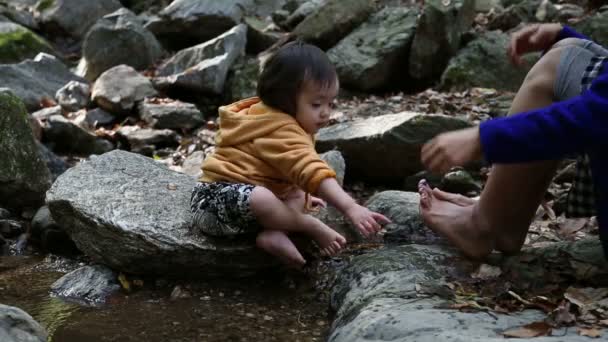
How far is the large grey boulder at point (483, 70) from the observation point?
6555 millimetres

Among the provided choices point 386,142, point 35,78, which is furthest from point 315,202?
point 35,78

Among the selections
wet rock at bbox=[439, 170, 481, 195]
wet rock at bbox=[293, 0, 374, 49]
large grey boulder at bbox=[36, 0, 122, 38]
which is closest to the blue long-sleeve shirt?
wet rock at bbox=[439, 170, 481, 195]

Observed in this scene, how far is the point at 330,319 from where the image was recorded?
8.87 feet

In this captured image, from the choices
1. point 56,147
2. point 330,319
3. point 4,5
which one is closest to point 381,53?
point 56,147

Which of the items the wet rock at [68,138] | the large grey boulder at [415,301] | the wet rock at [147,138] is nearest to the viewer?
the large grey boulder at [415,301]

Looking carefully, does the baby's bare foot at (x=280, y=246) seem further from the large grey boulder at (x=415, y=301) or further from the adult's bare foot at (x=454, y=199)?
the adult's bare foot at (x=454, y=199)

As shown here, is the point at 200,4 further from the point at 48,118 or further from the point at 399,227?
the point at 399,227

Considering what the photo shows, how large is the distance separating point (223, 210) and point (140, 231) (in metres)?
0.41

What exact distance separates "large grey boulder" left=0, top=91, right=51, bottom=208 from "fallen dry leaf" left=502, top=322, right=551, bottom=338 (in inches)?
129

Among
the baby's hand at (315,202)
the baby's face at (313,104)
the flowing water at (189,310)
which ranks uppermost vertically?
the baby's face at (313,104)

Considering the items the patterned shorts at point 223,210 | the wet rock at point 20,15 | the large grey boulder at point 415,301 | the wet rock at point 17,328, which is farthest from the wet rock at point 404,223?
the wet rock at point 20,15

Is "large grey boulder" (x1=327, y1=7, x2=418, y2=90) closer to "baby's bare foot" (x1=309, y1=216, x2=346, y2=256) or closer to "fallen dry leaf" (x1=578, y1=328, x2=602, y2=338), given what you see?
"baby's bare foot" (x1=309, y1=216, x2=346, y2=256)

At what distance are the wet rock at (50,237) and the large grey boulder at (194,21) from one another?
5612 millimetres

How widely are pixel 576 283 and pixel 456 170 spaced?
207 cm
